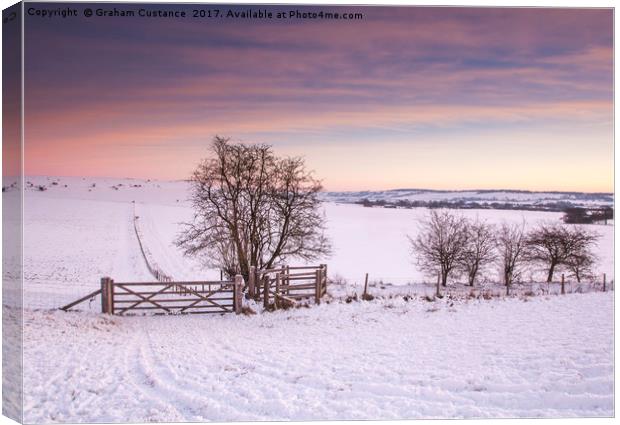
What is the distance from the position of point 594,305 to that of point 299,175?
871 cm

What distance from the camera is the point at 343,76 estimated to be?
30.6 feet

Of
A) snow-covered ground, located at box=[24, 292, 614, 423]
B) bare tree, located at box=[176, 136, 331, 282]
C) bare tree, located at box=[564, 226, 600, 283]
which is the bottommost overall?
snow-covered ground, located at box=[24, 292, 614, 423]

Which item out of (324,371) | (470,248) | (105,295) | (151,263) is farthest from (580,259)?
(151,263)

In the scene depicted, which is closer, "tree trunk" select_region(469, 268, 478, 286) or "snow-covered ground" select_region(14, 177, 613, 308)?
"snow-covered ground" select_region(14, 177, 613, 308)

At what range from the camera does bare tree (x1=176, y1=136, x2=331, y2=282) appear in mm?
15727

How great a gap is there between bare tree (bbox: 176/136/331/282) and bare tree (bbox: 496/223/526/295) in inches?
436

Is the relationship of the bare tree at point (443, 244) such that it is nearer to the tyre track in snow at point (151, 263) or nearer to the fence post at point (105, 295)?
the tyre track in snow at point (151, 263)

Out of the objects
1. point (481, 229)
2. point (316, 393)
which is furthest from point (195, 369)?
point (481, 229)

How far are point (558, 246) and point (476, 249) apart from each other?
6429 millimetres

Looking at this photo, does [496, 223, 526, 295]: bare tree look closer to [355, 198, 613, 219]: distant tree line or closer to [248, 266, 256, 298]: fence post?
[355, 198, 613, 219]: distant tree line

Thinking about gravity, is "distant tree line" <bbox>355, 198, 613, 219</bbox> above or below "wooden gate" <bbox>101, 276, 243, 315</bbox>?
above

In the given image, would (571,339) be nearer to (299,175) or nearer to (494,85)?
(494,85)

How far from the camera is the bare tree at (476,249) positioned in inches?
995

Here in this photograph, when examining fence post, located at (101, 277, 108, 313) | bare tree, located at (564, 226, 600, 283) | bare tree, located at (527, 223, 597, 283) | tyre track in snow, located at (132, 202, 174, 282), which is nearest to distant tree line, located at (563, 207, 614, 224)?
bare tree, located at (527, 223, 597, 283)
